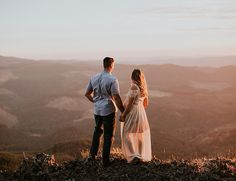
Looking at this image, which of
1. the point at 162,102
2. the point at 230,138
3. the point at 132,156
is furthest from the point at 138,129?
the point at 162,102

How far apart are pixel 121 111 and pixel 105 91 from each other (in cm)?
57

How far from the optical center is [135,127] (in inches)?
415

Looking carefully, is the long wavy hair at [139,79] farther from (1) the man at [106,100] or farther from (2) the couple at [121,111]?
(1) the man at [106,100]

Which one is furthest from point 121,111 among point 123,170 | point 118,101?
point 123,170

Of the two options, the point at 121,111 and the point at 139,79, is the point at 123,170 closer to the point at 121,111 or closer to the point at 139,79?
the point at 121,111

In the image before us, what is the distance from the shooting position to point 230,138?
2623 inches

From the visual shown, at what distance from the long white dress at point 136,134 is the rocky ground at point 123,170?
0.78 ft

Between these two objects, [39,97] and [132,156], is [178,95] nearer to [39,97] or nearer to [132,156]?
[39,97]

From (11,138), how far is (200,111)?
43.0m

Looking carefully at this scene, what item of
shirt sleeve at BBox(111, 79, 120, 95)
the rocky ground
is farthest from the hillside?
shirt sleeve at BBox(111, 79, 120, 95)

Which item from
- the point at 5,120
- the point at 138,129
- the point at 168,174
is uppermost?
the point at 138,129

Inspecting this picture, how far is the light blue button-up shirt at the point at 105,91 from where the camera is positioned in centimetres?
997

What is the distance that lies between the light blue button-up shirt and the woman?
42cm

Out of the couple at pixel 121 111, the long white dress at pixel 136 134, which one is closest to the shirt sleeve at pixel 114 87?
the couple at pixel 121 111
